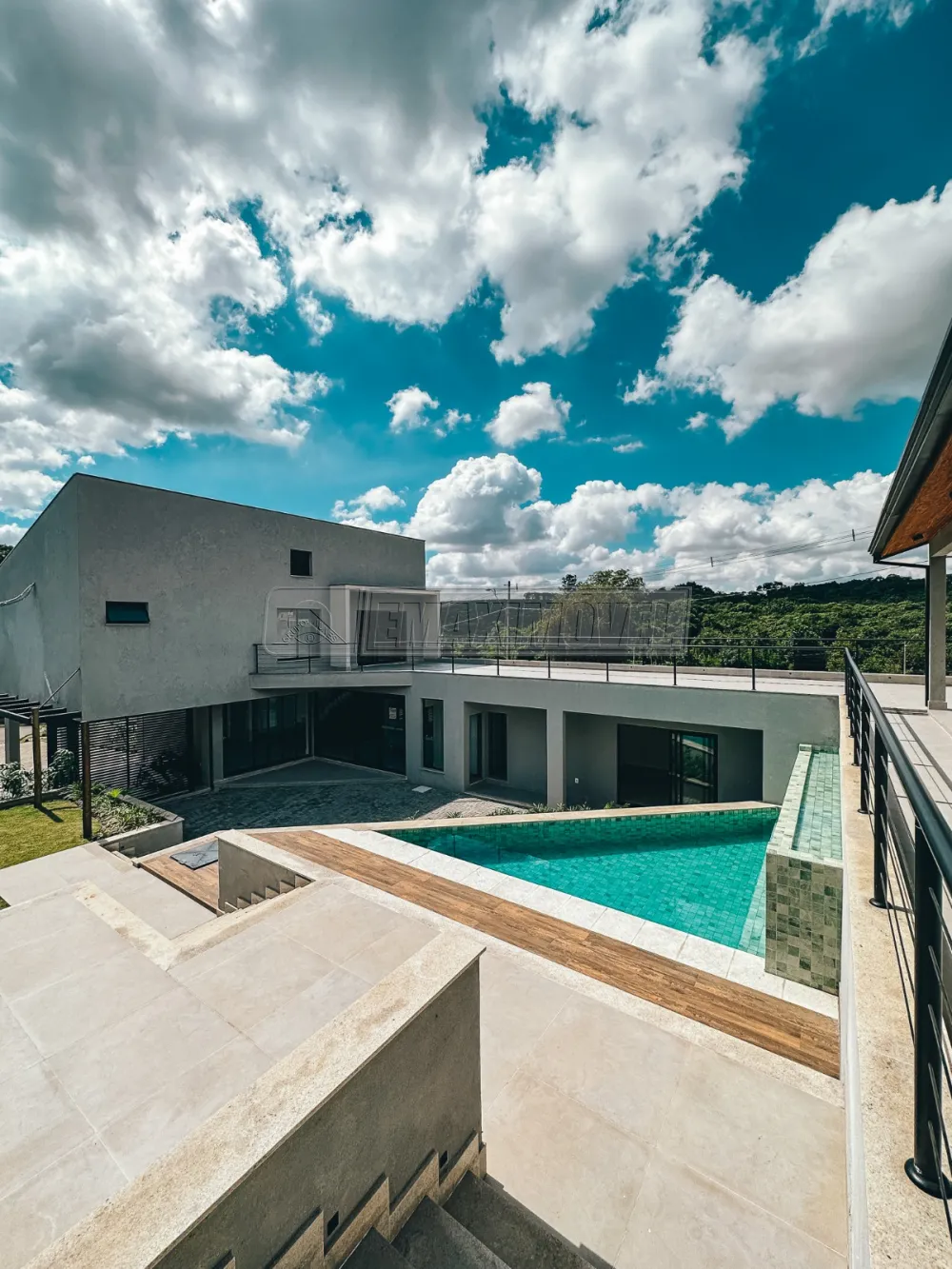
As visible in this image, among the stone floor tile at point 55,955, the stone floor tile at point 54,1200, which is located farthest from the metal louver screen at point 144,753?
the stone floor tile at point 54,1200

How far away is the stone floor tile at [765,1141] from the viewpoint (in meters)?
2.62

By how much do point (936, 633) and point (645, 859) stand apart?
5795 mm

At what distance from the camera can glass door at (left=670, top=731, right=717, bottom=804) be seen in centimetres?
1309

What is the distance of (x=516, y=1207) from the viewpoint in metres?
2.53

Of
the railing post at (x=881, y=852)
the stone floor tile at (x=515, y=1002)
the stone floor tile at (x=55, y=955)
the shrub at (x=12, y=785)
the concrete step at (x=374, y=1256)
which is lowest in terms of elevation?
the shrub at (x=12, y=785)

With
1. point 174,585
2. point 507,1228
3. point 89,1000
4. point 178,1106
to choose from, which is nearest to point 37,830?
point 174,585

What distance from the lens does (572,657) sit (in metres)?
21.4

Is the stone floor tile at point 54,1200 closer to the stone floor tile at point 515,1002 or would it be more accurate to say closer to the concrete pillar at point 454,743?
the stone floor tile at point 515,1002

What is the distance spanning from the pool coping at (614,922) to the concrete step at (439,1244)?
9.51ft

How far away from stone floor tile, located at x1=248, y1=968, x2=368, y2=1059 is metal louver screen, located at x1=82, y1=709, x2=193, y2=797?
12.6 meters

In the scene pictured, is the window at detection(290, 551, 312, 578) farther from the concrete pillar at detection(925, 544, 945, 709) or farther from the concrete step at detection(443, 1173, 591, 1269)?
the concrete step at detection(443, 1173, 591, 1269)

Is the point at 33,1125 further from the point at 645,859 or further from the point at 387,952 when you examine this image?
the point at 645,859

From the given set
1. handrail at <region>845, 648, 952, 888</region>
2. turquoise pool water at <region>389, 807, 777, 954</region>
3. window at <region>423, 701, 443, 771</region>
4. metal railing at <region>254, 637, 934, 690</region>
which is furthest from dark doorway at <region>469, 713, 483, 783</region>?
handrail at <region>845, 648, 952, 888</region>

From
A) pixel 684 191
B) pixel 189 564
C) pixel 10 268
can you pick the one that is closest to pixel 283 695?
pixel 189 564
